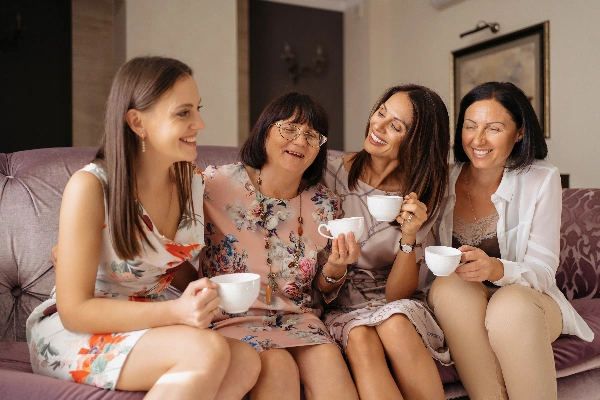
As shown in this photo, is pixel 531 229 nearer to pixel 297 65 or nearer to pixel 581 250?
pixel 581 250

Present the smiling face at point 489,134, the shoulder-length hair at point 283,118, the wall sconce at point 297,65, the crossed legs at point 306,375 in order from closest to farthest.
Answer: the crossed legs at point 306,375 → the shoulder-length hair at point 283,118 → the smiling face at point 489,134 → the wall sconce at point 297,65

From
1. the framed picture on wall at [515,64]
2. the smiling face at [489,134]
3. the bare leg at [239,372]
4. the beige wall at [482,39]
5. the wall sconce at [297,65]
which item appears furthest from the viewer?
the wall sconce at [297,65]

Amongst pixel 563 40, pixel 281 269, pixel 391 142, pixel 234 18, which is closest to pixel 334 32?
pixel 234 18

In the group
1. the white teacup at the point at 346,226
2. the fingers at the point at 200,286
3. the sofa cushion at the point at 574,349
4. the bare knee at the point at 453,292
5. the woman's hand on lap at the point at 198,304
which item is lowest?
the sofa cushion at the point at 574,349

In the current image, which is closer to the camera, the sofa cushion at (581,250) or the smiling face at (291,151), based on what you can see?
the smiling face at (291,151)

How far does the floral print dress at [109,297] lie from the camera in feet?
3.76

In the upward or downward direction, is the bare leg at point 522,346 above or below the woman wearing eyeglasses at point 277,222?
below

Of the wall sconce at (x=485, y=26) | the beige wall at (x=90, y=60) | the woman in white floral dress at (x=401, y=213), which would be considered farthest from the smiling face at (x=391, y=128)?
the beige wall at (x=90, y=60)

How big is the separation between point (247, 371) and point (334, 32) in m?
4.49

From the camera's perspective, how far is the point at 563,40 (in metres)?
3.41

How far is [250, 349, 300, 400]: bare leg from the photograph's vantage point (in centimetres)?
127

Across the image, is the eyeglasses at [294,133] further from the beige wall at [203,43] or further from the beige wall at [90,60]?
the beige wall at [90,60]

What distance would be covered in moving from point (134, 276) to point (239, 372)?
1.16 feet

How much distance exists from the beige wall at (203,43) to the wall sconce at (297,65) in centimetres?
98
